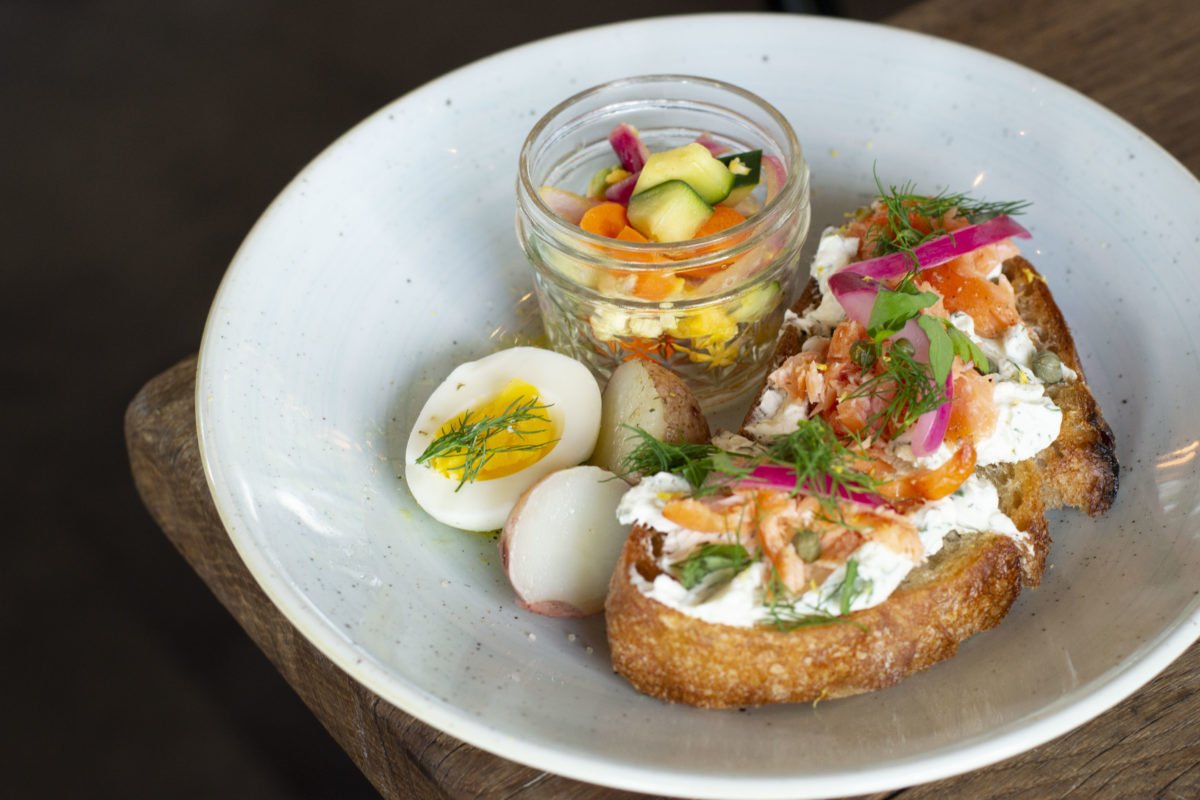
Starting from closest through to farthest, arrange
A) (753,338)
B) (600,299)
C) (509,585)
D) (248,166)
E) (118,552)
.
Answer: (509,585), (600,299), (753,338), (118,552), (248,166)

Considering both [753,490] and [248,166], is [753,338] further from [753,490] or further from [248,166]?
[248,166]

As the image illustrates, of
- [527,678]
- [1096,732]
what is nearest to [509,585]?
[527,678]

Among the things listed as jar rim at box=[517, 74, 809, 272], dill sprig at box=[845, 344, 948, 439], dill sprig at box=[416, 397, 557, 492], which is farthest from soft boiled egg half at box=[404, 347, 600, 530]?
dill sprig at box=[845, 344, 948, 439]

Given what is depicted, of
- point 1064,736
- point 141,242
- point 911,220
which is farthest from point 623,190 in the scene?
point 141,242

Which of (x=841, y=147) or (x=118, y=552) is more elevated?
(x=841, y=147)

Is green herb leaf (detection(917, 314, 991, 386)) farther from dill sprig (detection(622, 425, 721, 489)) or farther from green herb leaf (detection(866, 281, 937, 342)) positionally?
dill sprig (detection(622, 425, 721, 489))

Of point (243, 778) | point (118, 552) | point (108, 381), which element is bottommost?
point (243, 778)
